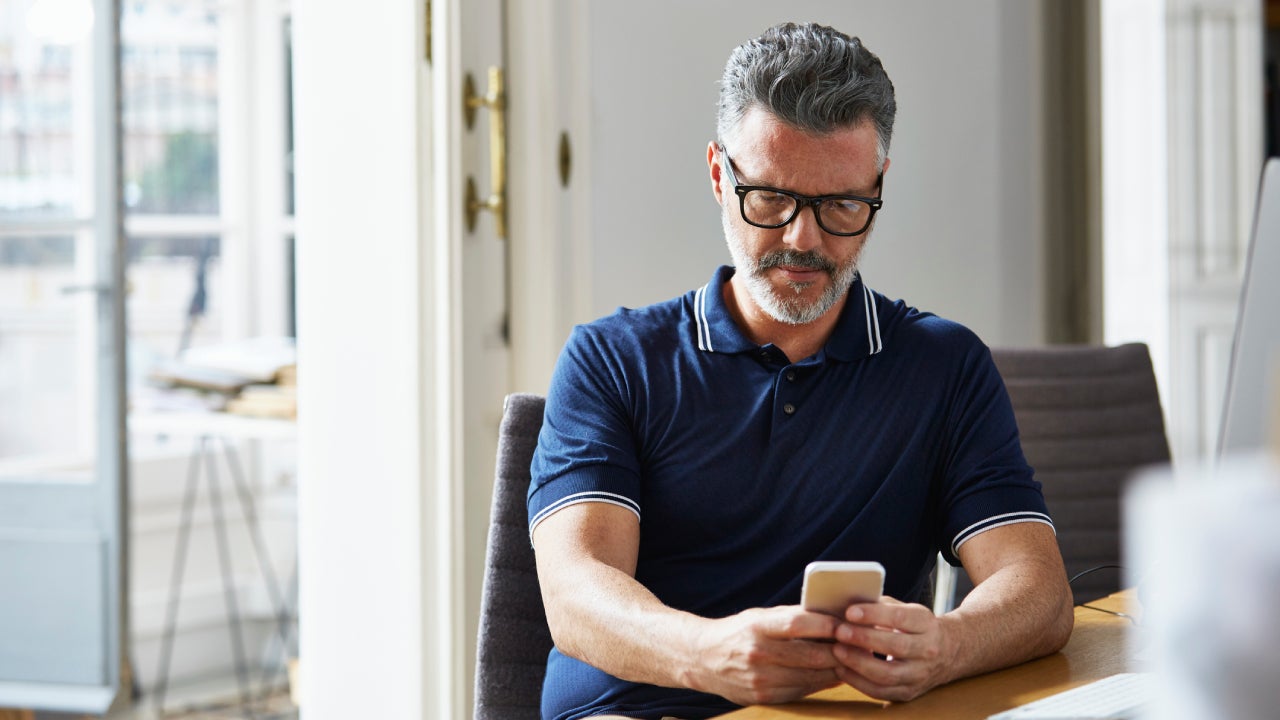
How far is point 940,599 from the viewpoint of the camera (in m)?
2.11

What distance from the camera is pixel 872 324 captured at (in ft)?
4.89

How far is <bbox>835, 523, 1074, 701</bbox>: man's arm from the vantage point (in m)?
1.02

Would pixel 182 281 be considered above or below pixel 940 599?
above

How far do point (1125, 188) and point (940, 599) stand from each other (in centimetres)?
145

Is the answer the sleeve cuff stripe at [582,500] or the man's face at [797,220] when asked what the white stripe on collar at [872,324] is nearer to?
the man's face at [797,220]

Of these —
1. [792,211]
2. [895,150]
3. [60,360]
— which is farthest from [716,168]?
[60,360]

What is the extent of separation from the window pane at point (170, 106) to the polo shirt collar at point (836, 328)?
291cm

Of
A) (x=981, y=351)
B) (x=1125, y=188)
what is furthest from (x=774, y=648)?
(x=1125, y=188)

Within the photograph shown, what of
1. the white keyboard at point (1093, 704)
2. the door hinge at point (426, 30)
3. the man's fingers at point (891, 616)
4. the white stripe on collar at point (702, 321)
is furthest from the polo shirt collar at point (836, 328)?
the door hinge at point (426, 30)

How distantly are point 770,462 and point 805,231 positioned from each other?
26 cm

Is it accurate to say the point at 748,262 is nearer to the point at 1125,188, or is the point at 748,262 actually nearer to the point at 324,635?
the point at 324,635

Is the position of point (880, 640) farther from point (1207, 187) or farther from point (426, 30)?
point (1207, 187)

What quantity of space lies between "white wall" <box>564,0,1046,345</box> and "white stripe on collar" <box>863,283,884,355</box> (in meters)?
0.87

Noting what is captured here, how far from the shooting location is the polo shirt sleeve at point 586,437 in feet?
4.39
